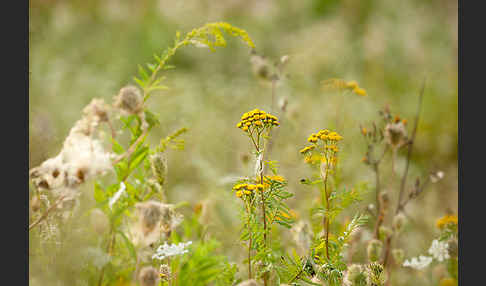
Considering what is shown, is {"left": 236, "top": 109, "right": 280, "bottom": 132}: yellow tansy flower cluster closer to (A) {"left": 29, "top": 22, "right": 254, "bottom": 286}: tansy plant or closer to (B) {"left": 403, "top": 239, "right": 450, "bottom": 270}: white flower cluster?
(A) {"left": 29, "top": 22, "right": 254, "bottom": 286}: tansy plant

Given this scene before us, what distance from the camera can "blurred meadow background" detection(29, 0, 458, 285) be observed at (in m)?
1.01

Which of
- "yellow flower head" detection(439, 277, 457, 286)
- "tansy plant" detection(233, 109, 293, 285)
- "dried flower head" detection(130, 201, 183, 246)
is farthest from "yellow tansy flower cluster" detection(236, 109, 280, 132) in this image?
"yellow flower head" detection(439, 277, 457, 286)

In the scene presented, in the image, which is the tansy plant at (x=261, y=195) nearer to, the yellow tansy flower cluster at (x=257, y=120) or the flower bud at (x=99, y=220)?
the yellow tansy flower cluster at (x=257, y=120)

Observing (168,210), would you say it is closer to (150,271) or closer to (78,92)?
(150,271)

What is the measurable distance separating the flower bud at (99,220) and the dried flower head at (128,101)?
12 centimetres

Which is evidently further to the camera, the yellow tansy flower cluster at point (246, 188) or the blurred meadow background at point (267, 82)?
the blurred meadow background at point (267, 82)

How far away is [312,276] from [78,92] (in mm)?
1164

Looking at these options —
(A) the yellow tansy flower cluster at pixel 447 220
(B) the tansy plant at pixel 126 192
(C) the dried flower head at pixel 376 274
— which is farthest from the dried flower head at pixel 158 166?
(A) the yellow tansy flower cluster at pixel 447 220

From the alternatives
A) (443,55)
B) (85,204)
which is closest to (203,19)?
(443,55)

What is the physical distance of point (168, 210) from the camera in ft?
1.38

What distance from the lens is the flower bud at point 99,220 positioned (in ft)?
1.53

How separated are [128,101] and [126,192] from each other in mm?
117

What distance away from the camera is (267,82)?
69cm

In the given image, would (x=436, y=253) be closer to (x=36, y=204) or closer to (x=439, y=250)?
(x=439, y=250)
